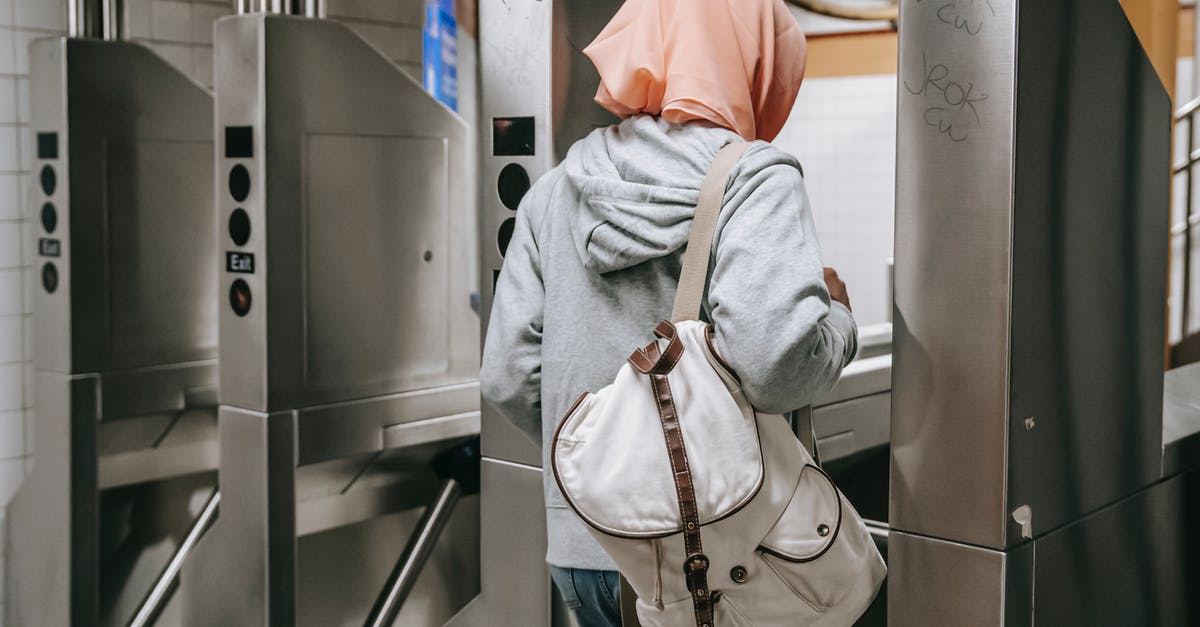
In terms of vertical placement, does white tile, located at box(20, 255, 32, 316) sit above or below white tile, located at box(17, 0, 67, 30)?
below

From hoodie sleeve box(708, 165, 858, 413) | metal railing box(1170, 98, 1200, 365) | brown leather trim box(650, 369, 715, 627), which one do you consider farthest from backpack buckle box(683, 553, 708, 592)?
metal railing box(1170, 98, 1200, 365)

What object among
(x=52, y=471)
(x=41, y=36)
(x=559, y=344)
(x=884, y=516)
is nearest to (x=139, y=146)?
(x=41, y=36)

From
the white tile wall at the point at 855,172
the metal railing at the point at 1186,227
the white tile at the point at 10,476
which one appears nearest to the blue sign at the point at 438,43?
the white tile wall at the point at 855,172

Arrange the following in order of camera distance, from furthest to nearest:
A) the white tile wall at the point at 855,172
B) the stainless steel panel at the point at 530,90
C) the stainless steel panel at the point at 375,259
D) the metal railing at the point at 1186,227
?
the metal railing at the point at 1186,227, the white tile wall at the point at 855,172, the stainless steel panel at the point at 375,259, the stainless steel panel at the point at 530,90

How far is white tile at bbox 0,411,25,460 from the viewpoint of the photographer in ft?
10.0

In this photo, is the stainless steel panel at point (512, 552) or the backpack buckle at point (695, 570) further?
the stainless steel panel at point (512, 552)

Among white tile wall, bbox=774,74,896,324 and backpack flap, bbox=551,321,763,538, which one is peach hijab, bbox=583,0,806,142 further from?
white tile wall, bbox=774,74,896,324

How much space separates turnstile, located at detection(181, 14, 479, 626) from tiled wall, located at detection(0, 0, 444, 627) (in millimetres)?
814

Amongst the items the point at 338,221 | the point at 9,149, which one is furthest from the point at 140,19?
the point at 338,221

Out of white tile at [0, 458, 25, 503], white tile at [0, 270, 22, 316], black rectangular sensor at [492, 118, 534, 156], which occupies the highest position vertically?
black rectangular sensor at [492, 118, 534, 156]

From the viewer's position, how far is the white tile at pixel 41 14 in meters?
2.99

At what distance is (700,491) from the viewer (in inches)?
52.0

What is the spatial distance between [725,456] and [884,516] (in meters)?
1.57

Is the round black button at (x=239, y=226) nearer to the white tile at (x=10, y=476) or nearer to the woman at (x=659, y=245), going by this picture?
the woman at (x=659, y=245)
